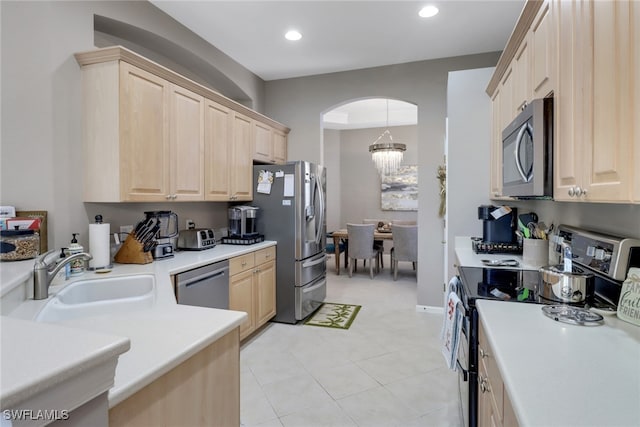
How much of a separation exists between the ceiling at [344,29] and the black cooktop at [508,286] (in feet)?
7.28

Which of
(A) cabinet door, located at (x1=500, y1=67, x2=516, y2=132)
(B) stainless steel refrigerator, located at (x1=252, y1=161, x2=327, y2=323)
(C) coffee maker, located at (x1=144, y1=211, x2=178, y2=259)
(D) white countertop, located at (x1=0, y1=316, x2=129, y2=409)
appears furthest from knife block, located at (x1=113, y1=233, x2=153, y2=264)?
(A) cabinet door, located at (x1=500, y1=67, x2=516, y2=132)

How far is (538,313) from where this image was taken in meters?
1.27

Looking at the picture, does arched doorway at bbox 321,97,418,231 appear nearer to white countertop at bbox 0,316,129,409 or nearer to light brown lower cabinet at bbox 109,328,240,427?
light brown lower cabinet at bbox 109,328,240,427

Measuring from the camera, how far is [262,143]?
12.8ft

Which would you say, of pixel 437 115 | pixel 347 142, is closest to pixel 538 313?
pixel 437 115

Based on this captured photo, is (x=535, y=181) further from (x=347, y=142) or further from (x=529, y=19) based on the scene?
(x=347, y=142)

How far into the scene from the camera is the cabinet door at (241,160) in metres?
3.44

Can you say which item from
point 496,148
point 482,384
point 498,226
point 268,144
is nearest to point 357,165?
point 268,144

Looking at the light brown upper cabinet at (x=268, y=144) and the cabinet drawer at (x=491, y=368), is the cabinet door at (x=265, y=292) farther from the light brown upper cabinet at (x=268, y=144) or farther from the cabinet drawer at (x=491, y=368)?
the cabinet drawer at (x=491, y=368)

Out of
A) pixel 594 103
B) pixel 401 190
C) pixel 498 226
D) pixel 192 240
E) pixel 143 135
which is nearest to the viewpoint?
pixel 594 103

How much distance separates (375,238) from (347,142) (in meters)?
2.94

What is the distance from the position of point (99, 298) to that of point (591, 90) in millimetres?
2445

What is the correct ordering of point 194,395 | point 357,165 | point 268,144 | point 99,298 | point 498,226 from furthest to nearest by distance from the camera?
1. point 357,165
2. point 268,144
3. point 498,226
4. point 99,298
5. point 194,395

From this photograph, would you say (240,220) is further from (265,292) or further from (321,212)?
(321,212)
